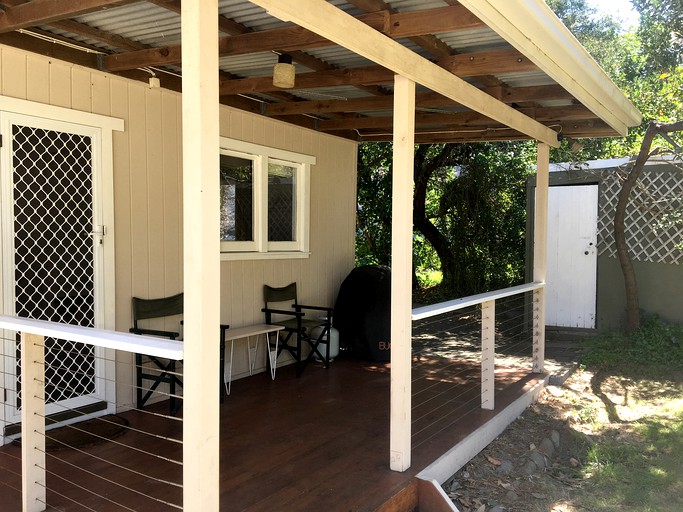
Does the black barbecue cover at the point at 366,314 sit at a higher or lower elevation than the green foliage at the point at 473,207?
lower

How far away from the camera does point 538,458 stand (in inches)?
152

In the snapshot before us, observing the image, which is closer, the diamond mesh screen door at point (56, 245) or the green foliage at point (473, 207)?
the diamond mesh screen door at point (56, 245)

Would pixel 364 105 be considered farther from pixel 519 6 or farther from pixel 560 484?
pixel 560 484

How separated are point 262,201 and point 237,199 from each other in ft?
0.84

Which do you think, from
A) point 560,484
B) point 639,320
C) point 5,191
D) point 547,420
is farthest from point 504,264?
point 5,191

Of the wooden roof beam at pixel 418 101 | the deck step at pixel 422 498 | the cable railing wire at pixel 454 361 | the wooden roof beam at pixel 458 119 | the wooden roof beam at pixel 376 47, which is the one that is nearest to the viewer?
the wooden roof beam at pixel 376 47

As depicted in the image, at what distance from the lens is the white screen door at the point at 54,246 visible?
3.33 metres

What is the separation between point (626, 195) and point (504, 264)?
10.5 ft

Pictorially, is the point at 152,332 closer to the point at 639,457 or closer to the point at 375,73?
the point at 375,73

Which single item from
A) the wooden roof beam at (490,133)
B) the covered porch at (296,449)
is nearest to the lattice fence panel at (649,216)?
the wooden roof beam at (490,133)

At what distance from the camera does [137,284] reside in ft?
13.2

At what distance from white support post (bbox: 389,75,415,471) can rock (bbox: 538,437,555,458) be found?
1.36 m

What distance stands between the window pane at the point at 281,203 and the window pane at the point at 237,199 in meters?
0.24

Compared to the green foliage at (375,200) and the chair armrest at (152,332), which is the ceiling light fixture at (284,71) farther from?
the green foliage at (375,200)
